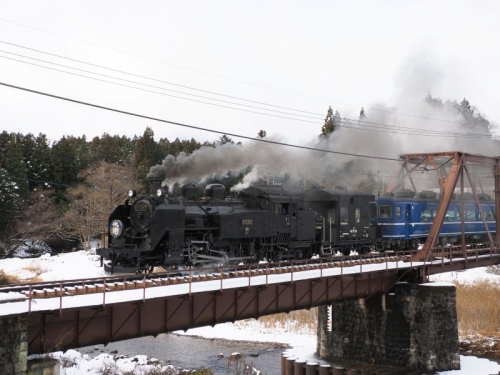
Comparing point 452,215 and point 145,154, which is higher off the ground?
point 145,154

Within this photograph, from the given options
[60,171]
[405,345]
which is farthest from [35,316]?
[60,171]

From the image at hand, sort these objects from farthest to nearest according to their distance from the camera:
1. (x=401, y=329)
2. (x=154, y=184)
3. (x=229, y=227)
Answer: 1. (x=401, y=329)
2. (x=229, y=227)
3. (x=154, y=184)

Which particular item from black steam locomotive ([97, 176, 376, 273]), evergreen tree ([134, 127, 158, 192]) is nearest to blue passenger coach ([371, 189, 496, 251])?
black steam locomotive ([97, 176, 376, 273])

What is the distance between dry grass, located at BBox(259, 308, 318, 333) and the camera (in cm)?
3703

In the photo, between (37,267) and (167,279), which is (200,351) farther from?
(37,267)

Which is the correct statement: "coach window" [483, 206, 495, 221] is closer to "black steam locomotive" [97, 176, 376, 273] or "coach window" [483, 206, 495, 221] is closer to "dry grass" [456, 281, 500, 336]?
"dry grass" [456, 281, 500, 336]

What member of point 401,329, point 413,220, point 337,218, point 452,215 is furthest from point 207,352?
point 452,215

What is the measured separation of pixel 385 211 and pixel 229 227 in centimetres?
1491

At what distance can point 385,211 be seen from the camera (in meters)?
34.7

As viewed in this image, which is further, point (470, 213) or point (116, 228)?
point (470, 213)

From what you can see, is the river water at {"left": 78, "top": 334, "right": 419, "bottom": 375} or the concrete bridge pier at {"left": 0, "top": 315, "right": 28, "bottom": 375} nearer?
the concrete bridge pier at {"left": 0, "top": 315, "right": 28, "bottom": 375}

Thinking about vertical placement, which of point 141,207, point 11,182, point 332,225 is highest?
point 11,182

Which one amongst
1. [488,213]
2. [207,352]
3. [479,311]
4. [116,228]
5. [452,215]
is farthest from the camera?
[488,213]

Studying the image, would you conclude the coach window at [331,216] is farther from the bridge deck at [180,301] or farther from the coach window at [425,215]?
the coach window at [425,215]
